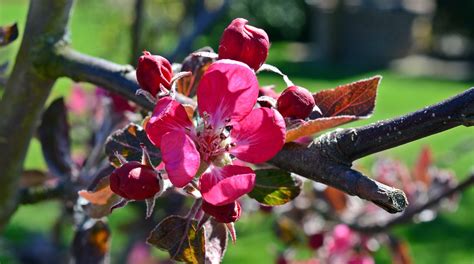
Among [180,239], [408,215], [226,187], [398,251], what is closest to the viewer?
[226,187]

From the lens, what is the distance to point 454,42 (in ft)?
45.8

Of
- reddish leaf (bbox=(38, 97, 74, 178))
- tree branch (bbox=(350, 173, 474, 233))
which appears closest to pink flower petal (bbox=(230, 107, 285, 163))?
reddish leaf (bbox=(38, 97, 74, 178))

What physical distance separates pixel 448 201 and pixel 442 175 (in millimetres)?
89

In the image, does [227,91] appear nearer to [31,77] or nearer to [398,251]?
[31,77]

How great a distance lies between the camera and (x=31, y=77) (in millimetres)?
970

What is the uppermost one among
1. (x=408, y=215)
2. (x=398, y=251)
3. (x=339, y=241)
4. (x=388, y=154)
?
(x=408, y=215)

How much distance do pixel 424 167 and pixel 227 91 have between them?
114cm

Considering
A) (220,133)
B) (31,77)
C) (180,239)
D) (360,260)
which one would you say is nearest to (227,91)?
(220,133)

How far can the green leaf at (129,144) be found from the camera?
0.76 meters

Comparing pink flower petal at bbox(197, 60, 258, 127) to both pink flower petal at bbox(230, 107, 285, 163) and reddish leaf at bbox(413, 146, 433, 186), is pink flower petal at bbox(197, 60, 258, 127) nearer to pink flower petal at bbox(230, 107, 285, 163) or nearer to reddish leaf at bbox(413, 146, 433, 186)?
pink flower petal at bbox(230, 107, 285, 163)

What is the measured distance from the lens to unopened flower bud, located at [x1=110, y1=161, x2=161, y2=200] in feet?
2.12

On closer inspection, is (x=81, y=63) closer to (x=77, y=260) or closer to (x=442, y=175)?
(x=77, y=260)

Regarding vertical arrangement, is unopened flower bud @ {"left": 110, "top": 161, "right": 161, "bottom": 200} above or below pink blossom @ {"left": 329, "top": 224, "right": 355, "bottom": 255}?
above

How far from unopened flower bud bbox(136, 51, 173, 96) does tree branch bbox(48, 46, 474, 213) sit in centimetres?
8
